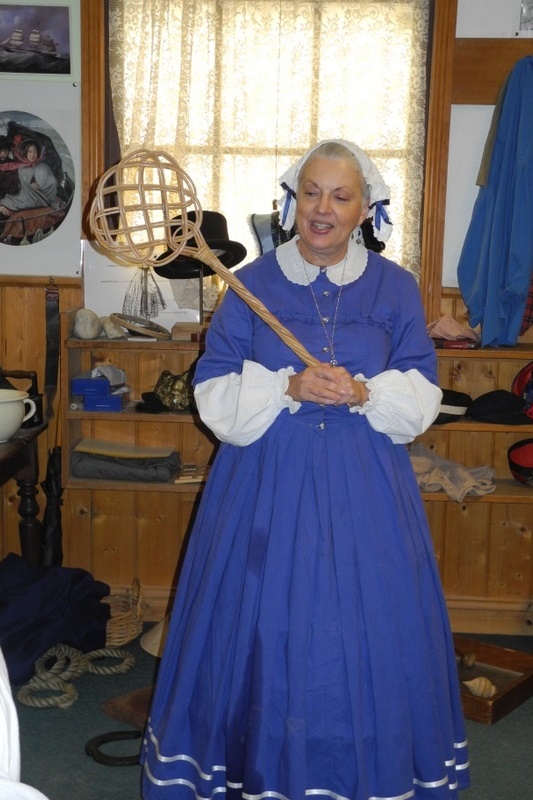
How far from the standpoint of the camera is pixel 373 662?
186 centimetres

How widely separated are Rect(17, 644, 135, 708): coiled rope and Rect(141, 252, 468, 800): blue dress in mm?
741

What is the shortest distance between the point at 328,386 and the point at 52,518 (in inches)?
65.7

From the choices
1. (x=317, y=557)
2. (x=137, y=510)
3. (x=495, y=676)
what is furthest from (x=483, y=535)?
A: (x=317, y=557)

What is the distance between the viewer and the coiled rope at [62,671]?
9.02ft

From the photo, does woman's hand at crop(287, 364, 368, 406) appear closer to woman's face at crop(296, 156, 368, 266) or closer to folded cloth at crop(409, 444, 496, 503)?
woman's face at crop(296, 156, 368, 266)

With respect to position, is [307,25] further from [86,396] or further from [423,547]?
[423,547]

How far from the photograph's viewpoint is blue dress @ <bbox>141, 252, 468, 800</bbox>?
1.84 m

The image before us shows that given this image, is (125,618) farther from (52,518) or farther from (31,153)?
(31,153)

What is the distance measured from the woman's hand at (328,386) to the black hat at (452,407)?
1.27 meters

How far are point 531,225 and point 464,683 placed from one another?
4.71 ft

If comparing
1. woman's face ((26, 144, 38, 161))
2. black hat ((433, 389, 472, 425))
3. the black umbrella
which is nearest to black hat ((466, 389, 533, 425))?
black hat ((433, 389, 472, 425))


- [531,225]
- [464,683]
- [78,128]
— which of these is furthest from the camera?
[78,128]

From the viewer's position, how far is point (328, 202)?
1980 millimetres

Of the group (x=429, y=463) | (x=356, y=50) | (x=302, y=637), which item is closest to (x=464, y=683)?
(x=429, y=463)
